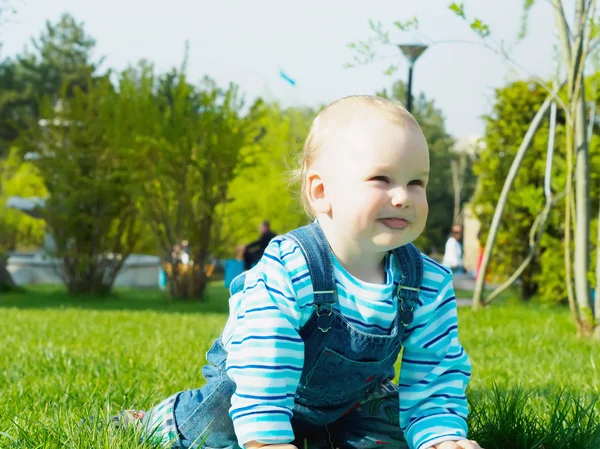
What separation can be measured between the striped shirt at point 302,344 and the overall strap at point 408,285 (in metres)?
0.02

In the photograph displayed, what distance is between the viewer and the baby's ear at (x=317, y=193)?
97.3 inches

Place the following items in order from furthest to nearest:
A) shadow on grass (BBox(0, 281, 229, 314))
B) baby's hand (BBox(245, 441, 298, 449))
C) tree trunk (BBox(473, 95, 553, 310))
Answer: shadow on grass (BBox(0, 281, 229, 314)) → tree trunk (BBox(473, 95, 553, 310)) → baby's hand (BBox(245, 441, 298, 449))

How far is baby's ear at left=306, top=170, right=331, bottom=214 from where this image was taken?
97.3 inches

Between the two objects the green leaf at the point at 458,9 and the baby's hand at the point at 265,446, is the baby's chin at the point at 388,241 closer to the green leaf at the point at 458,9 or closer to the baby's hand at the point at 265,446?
the baby's hand at the point at 265,446

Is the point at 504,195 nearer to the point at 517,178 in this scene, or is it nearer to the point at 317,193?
the point at 517,178

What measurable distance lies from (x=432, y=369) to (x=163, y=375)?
6.62ft

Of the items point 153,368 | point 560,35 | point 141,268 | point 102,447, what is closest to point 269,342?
point 102,447

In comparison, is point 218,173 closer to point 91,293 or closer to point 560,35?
point 91,293

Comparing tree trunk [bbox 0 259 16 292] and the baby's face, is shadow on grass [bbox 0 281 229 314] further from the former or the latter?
the baby's face

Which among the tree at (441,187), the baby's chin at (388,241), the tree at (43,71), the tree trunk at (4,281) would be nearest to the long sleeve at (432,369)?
the baby's chin at (388,241)

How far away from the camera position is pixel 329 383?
245cm

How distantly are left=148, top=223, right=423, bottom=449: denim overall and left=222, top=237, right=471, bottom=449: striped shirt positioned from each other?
0.03 m

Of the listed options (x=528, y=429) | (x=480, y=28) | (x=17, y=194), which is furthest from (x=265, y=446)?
(x=17, y=194)

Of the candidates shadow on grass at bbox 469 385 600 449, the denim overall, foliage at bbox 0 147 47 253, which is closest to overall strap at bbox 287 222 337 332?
the denim overall
